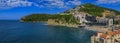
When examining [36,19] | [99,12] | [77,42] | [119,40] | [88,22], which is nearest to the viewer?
[119,40]

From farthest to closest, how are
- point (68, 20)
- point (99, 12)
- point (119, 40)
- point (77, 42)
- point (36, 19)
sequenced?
point (36, 19) < point (99, 12) < point (68, 20) < point (77, 42) < point (119, 40)

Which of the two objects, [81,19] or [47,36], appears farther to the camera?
[81,19]

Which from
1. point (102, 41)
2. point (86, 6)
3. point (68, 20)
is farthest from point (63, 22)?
point (102, 41)

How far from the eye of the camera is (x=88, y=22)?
9844cm

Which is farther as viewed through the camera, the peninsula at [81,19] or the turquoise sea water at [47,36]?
the peninsula at [81,19]

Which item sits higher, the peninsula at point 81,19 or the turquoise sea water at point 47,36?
the turquoise sea water at point 47,36

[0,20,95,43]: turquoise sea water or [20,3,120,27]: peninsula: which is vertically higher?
[0,20,95,43]: turquoise sea water

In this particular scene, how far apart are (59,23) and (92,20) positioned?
1558cm

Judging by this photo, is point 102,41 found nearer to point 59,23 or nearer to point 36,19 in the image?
point 59,23

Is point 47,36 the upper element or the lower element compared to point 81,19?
upper

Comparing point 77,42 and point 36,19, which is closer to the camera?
point 77,42

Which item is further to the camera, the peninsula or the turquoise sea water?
the peninsula

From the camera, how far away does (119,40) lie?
1207 inches

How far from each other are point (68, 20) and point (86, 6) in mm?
53182
